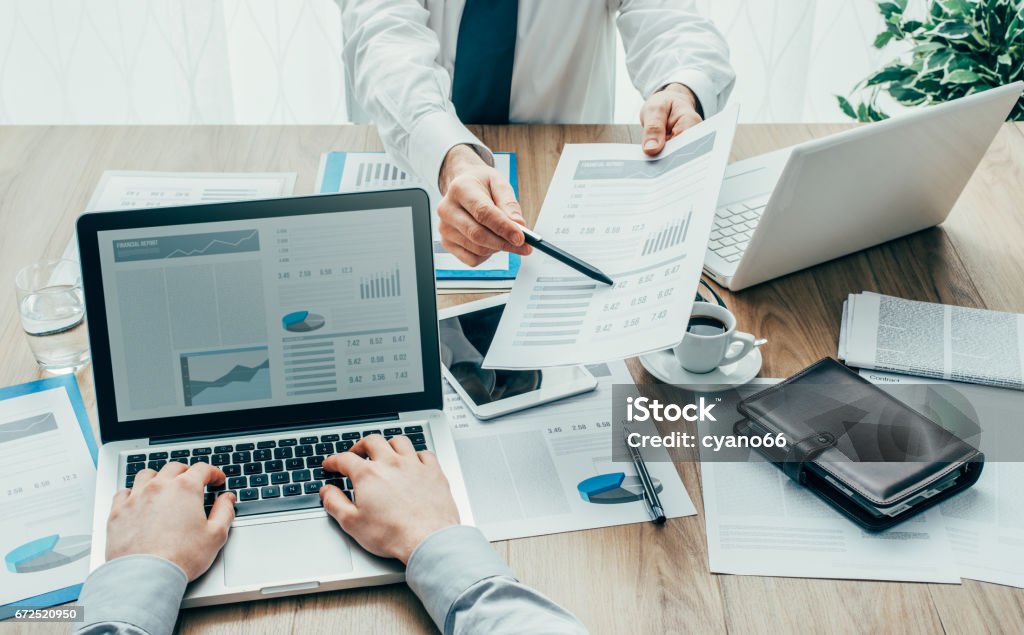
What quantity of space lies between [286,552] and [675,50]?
971mm

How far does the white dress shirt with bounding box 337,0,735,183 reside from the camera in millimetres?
1201

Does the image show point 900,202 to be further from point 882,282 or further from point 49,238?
point 49,238

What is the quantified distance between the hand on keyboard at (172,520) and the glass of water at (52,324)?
0.25 m

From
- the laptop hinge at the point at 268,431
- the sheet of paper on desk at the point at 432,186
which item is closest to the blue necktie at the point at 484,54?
the sheet of paper on desk at the point at 432,186

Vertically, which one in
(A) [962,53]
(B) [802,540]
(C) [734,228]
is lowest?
(B) [802,540]

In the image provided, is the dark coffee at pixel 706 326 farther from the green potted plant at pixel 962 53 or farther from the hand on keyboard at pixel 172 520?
the green potted plant at pixel 962 53

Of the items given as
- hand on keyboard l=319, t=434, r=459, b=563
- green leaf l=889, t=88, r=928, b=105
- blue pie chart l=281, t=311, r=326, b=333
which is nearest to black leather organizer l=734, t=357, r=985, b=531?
hand on keyboard l=319, t=434, r=459, b=563

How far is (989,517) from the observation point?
78 cm

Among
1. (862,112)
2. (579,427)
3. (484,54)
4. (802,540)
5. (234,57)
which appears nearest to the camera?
(802,540)

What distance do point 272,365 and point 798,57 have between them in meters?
1.89

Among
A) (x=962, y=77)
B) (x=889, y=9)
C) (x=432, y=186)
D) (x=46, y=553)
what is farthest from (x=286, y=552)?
(x=889, y=9)

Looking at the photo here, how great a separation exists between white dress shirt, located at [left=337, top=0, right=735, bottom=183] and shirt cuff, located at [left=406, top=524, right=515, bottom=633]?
58 centimetres

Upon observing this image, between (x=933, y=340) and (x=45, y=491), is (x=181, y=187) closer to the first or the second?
(x=45, y=491)

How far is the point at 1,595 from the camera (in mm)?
702
